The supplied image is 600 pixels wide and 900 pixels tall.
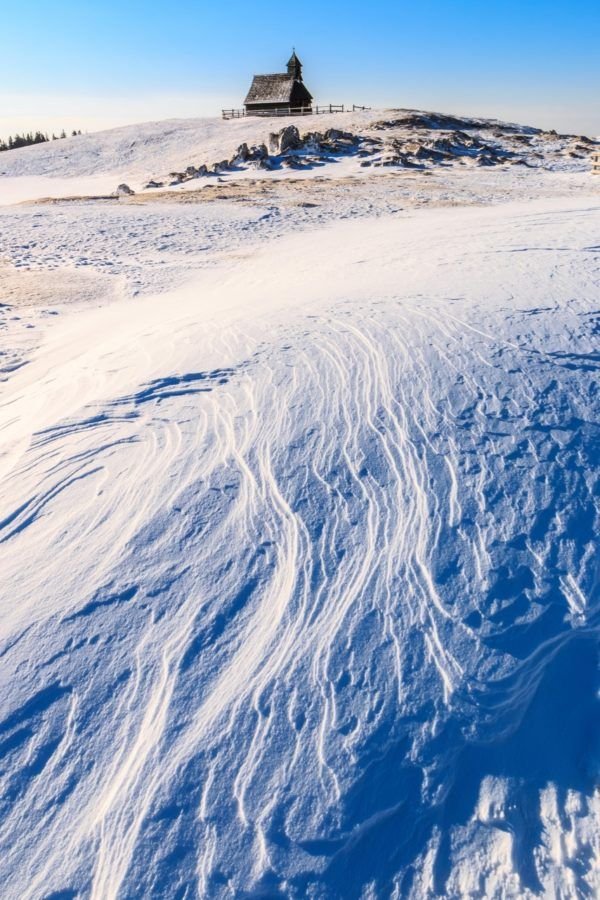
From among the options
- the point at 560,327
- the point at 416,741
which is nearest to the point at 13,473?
the point at 416,741

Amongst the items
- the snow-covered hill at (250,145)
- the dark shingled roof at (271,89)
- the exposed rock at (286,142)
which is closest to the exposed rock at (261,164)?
the snow-covered hill at (250,145)

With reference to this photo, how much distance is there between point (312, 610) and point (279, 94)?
46.8 m

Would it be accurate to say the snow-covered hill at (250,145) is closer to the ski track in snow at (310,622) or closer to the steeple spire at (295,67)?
the steeple spire at (295,67)

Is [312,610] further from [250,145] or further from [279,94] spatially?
[279,94]

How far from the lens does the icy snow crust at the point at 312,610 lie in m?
2.47

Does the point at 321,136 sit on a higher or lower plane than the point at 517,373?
higher

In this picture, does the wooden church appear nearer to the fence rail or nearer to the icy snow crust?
the fence rail

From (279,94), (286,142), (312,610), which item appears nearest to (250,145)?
(286,142)

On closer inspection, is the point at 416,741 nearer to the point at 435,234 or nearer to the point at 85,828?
the point at 85,828

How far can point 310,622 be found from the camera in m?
3.19

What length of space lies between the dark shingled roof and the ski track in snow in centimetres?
4372

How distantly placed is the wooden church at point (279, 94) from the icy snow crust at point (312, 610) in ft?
140

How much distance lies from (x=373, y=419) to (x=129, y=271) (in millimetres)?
7599

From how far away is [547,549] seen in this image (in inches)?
140
